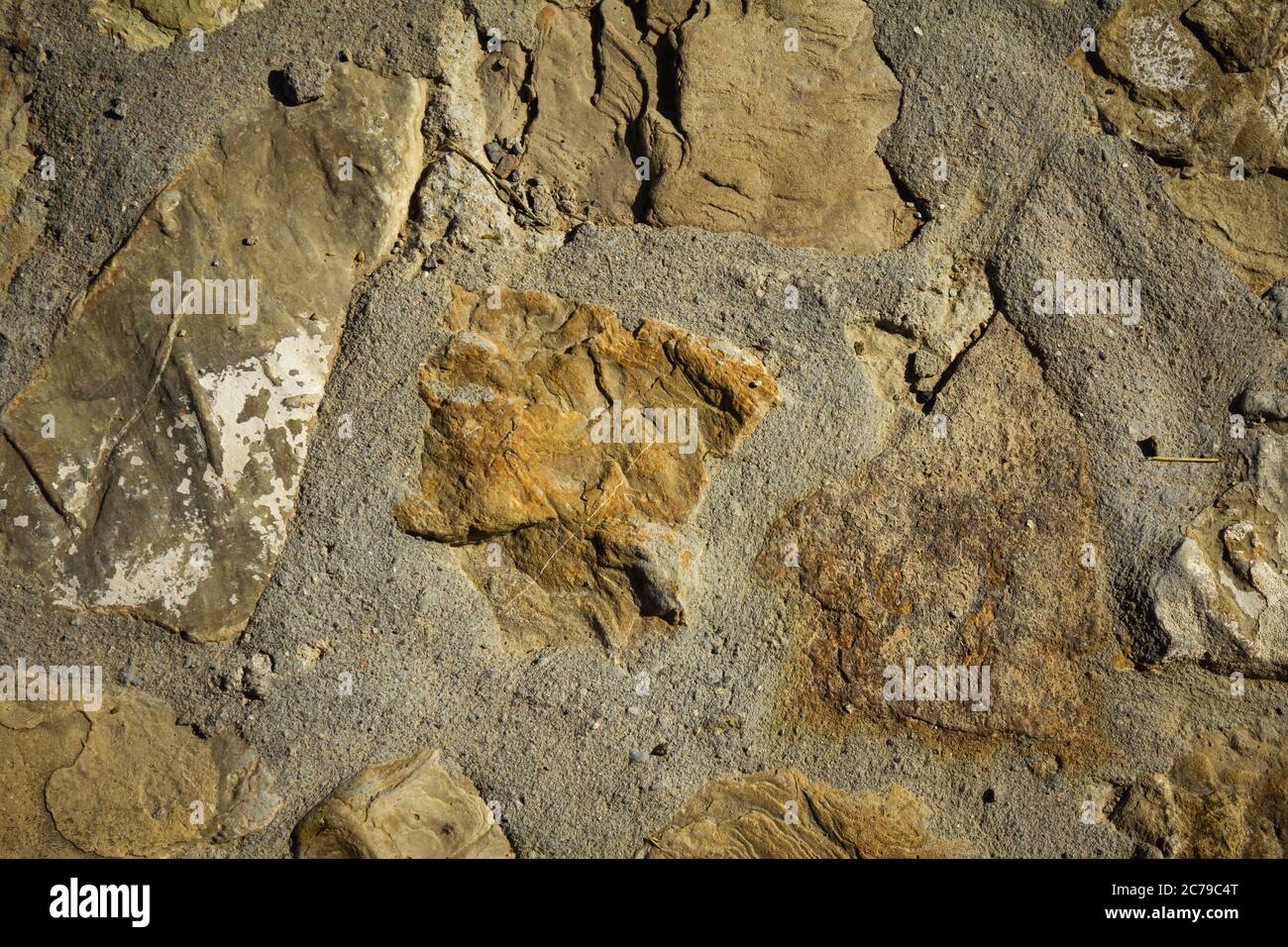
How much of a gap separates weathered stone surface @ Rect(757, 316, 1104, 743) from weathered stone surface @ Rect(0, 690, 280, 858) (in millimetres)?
1509

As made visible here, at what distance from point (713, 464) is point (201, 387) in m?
1.38

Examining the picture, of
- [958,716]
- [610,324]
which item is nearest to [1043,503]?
[958,716]

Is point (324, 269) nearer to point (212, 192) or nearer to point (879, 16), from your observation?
point (212, 192)

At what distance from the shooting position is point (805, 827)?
2.58 meters

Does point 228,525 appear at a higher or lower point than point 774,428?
lower

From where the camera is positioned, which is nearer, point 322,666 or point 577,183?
point 322,666

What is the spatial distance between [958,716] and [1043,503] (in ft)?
1.97

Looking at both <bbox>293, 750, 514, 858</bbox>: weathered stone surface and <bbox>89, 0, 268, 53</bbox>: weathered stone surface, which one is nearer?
<bbox>293, 750, 514, 858</bbox>: weathered stone surface

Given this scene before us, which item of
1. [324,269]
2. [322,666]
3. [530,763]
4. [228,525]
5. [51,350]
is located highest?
[324,269]

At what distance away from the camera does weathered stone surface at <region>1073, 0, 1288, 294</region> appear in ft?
8.90

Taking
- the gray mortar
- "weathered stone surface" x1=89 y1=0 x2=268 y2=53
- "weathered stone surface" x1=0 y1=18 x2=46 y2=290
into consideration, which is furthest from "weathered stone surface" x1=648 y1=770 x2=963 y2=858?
"weathered stone surface" x1=89 y1=0 x2=268 y2=53

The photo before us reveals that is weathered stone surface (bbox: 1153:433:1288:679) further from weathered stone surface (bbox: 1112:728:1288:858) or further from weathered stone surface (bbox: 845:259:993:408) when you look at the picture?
weathered stone surface (bbox: 845:259:993:408)

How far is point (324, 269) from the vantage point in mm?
2732

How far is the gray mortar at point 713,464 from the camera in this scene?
2.59 metres
